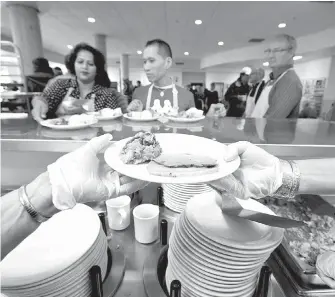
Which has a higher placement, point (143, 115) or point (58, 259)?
point (143, 115)

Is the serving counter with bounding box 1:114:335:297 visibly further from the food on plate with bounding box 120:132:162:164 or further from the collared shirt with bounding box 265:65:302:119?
the collared shirt with bounding box 265:65:302:119

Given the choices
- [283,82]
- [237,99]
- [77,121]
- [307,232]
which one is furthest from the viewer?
[237,99]

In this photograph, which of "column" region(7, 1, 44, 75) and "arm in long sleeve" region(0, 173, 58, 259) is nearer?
"arm in long sleeve" region(0, 173, 58, 259)

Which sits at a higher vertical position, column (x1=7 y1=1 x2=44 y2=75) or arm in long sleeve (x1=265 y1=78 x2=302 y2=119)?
column (x1=7 y1=1 x2=44 y2=75)

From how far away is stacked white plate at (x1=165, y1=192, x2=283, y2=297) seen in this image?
66 centimetres

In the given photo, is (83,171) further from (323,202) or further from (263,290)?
(323,202)

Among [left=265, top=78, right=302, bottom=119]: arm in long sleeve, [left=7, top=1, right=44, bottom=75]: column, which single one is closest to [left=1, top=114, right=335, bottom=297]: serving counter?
[left=265, top=78, right=302, bottom=119]: arm in long sleeve

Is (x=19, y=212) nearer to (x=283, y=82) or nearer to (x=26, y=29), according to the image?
(x=283, y=82)

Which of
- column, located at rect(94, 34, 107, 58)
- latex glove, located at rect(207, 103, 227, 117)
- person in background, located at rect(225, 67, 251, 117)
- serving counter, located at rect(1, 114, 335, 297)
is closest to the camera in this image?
serving counter, located at rect(1, 114, 335, 297)

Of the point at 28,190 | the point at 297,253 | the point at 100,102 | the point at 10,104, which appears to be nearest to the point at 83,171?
the point at 28,190

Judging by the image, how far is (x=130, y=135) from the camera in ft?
4.16

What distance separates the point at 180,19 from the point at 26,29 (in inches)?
194

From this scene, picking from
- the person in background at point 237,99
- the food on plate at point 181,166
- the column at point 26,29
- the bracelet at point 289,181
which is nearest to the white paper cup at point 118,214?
the food on plate at point 181,166

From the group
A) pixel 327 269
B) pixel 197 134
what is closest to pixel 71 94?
pixel 197 134
